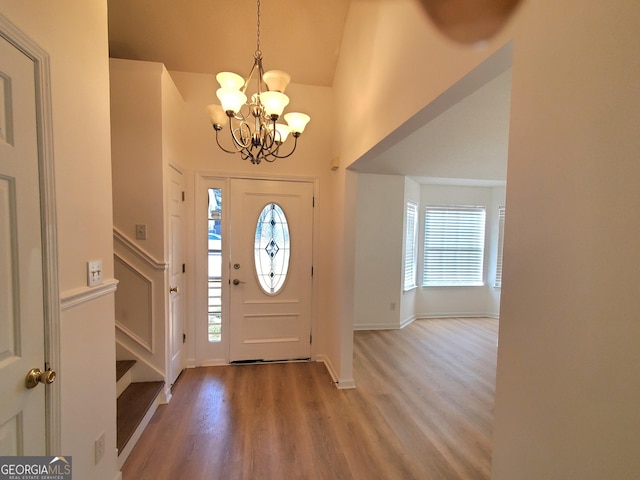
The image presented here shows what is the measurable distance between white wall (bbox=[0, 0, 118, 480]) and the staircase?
31 centimetres

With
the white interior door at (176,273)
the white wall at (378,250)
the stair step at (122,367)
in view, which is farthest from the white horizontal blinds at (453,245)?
the stair step at (122,367)

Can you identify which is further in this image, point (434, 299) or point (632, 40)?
point (434, 299)

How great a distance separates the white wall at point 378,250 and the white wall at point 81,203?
129 inches

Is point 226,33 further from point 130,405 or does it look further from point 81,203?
point 130,405

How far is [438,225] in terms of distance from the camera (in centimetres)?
493

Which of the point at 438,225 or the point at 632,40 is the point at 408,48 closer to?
the point at 632,40

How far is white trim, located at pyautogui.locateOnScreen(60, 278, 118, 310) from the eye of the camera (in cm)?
117

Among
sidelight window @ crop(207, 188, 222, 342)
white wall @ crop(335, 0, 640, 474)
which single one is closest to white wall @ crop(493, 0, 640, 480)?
white wall @ crop(335, 0, 640, 474)

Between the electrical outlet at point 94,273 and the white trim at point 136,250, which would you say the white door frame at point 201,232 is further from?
the electrical outlet at point 94,273

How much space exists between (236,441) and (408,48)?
2764mm

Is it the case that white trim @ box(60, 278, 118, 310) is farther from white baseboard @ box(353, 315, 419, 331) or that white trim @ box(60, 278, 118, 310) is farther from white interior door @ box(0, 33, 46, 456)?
white baseboard @ box(353, 315, 419, 331)

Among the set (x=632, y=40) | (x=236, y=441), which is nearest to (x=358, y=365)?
(x=236, y=441)

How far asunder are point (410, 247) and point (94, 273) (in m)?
4.27

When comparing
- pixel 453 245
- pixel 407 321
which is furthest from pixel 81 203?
pixel 453 245
